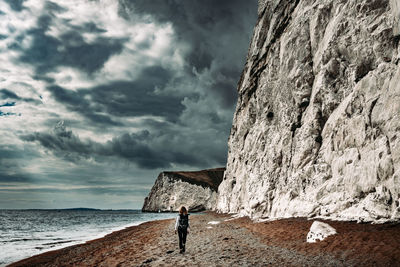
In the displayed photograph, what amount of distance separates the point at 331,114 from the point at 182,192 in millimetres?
105961

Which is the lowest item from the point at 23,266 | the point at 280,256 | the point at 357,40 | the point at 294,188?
the point at 23,266

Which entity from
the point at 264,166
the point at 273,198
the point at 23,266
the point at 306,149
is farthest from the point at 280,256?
the point at 264,166

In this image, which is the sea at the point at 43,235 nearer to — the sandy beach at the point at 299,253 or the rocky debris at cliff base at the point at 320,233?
the sandy beach at the point at 299,253

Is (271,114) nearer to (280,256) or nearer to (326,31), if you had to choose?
(326,31)

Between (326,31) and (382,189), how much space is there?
54.5 feet

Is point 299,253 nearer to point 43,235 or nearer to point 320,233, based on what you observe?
point 320,233

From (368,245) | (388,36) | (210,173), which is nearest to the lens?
(368,245)

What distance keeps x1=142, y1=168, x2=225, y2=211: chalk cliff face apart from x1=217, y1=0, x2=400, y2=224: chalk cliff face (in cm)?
8447

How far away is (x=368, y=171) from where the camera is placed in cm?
1520

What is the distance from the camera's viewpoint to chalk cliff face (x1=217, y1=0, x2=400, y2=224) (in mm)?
14602

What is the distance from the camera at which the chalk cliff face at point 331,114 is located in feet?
47.9

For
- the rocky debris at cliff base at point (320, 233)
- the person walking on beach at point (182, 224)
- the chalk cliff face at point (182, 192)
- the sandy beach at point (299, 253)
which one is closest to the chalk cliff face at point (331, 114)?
the sandy beach at point (299, 253)

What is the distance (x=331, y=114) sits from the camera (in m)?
21.6

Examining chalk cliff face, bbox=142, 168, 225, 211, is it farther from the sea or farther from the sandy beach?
the sandy beach
